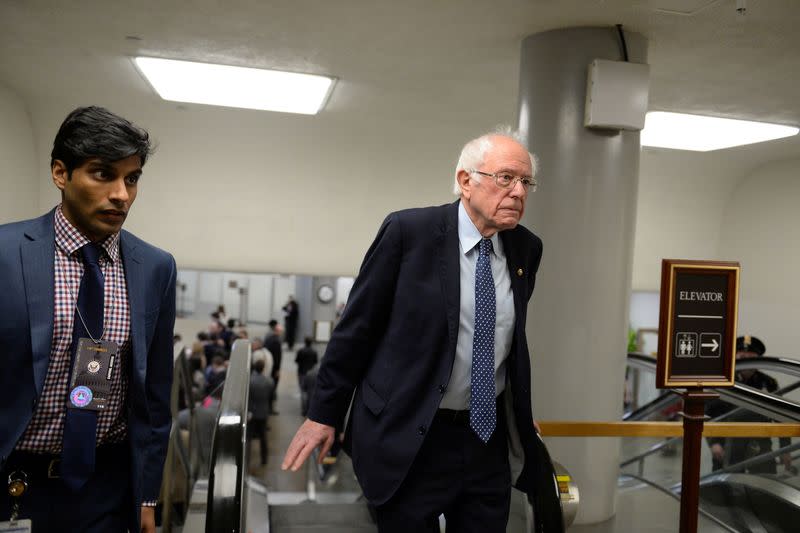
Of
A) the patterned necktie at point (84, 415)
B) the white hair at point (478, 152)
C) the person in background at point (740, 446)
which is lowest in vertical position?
the person in background at point (740, 446)

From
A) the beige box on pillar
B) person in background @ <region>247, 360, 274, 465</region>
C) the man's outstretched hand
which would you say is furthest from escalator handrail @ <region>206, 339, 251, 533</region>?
person in background @ <region>247, 360, 274, 465</region>

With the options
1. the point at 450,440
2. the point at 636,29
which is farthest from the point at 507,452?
the point at 636,29

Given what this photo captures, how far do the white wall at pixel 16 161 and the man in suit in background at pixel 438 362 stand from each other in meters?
6.73

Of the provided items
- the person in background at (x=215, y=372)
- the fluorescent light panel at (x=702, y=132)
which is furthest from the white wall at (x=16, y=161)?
the fluorescent light panel at (x=702, y=132)

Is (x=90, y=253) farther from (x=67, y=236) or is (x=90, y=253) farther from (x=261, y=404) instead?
(x=261, y=404)

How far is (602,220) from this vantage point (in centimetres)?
486

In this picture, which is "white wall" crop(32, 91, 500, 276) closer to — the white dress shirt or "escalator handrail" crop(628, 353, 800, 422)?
"escalator handrail" crop(628, 353, 800, 422)

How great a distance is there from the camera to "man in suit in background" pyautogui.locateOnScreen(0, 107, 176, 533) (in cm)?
179

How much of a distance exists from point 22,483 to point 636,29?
15.1 feet

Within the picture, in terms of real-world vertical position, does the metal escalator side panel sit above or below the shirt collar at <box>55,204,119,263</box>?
below

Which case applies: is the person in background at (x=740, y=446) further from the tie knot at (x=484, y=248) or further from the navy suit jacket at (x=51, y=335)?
the navy suit jacket at (x=51, y=335)

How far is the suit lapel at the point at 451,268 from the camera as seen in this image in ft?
7.59

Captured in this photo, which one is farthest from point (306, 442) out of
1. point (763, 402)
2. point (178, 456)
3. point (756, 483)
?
point (178, 456)

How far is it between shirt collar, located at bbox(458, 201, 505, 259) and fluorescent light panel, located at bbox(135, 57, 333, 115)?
14.5 ft
